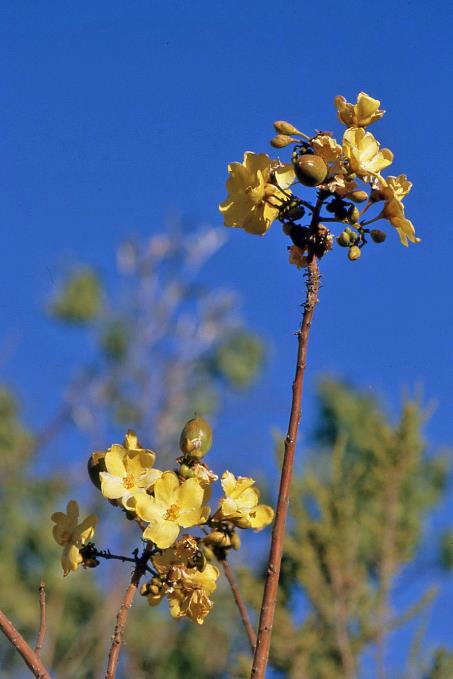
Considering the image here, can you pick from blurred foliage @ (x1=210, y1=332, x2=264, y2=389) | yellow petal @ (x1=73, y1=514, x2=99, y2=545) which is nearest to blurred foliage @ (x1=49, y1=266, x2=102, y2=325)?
blurred foliage @ (x1=210, y1=332, x2=264, y2=389)

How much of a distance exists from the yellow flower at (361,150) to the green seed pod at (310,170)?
46mm

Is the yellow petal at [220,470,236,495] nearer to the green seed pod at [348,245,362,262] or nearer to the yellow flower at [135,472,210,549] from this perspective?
the yellow flower at [135,472,210,549]

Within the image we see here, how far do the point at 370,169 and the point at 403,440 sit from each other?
382 centimetres

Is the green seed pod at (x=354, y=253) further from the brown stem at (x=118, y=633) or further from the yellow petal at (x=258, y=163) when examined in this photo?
the brown stem at (x=118, y=633)

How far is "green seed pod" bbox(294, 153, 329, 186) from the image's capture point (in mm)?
1389

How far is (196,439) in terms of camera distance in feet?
4.93

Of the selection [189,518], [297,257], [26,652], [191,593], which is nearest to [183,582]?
[191,593]

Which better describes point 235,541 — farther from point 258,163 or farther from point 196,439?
point 258,163

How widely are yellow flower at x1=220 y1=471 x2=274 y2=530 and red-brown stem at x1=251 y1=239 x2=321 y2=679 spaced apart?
0.30m

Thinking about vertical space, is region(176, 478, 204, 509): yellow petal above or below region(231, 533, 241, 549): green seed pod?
below

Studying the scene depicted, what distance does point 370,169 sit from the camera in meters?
1.47

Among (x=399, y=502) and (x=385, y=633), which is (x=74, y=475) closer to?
(x=399, y=502)

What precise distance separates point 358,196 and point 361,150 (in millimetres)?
66

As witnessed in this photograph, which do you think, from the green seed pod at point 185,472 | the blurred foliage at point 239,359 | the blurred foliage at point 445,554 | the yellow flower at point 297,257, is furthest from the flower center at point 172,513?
the blurred foliage at point 239,359
